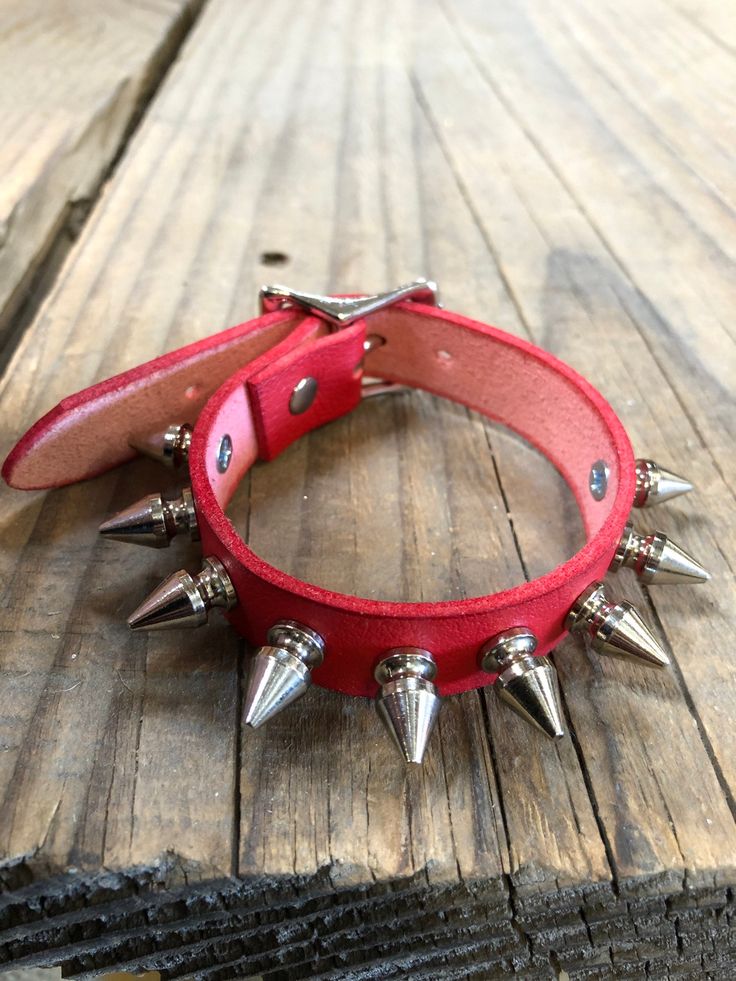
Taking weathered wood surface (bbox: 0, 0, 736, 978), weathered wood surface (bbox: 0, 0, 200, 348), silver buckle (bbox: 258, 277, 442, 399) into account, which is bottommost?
weathered wood surface (bbox: 0, 0, 736, 978)

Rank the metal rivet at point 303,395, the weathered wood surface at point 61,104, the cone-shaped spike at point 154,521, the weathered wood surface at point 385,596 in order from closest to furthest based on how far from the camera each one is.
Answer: the weathered wood surface at point 385,596, the cone-shaped spike at point 154,521, the metal rivet at point 303,395, the weathered wood surface at point 61,104

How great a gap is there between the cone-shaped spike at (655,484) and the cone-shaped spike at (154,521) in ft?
1.24

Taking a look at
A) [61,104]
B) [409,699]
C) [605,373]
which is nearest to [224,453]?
[409,699]

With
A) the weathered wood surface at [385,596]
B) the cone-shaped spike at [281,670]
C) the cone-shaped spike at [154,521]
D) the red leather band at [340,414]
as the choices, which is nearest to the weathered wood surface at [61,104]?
the weathered wood surface at [385,596]

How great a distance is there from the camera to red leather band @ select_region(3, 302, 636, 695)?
2.11 feet

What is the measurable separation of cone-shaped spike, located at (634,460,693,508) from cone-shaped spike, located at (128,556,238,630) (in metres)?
0.36

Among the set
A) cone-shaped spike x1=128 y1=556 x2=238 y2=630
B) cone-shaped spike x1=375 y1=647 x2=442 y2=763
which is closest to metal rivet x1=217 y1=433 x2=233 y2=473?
cone-shaped spike x1=128 y1=556 x2=238 y2=630

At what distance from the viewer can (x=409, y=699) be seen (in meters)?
0.62

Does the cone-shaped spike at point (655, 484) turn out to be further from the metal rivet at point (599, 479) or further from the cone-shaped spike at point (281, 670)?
the cone-shaped spike at point (281, 670)

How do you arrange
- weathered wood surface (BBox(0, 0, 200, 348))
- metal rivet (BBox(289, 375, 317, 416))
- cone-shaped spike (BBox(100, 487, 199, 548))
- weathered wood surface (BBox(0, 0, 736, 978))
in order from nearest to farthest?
weathered wood surface (BBox(0, 0, 736, 978))
cone-shaped spike (BBox(100, 487, 199, 548))
metal rivet (BBox(289, 375, 317, 416))
weathered wood surface (BBox(0, 0, 200, 348))

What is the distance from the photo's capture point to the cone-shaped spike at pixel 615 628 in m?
0.67

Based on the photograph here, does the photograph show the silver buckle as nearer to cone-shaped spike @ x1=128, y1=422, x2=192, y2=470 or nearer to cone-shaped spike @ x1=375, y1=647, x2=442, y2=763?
cone-shaped spike @ x1=128, y1=422, x2=192, y2=470

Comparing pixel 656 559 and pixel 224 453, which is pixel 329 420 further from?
pixel 656 559

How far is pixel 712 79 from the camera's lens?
5.10 ft
